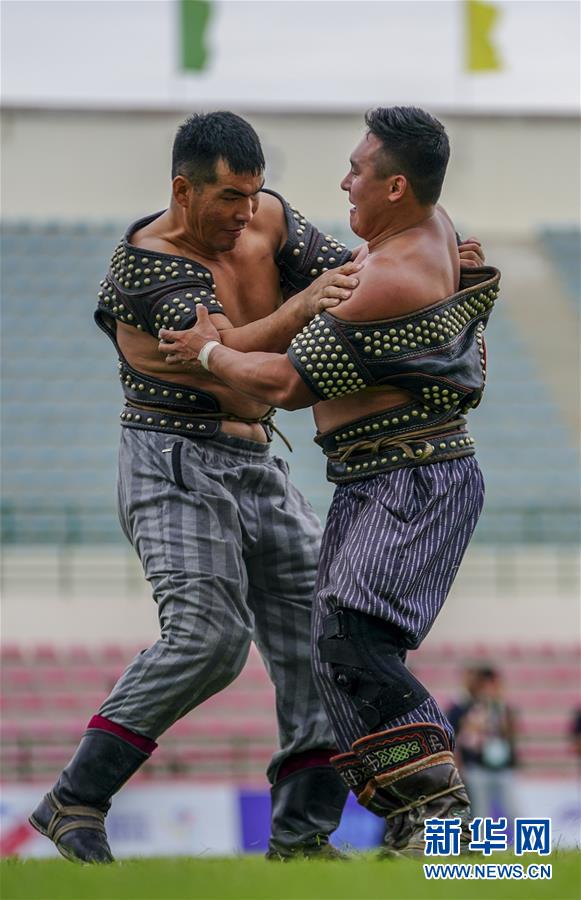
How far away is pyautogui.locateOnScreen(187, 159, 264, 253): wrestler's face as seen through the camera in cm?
469

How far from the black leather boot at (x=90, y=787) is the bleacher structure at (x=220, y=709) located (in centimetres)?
749

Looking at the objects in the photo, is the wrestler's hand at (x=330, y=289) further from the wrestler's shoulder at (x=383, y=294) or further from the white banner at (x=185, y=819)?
the white banner at (x=185, y=819)

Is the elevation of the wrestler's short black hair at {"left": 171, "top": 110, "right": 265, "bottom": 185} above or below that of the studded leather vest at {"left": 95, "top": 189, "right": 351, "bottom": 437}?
above

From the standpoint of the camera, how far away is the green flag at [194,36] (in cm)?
2059

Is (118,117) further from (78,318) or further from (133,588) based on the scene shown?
(133,588)

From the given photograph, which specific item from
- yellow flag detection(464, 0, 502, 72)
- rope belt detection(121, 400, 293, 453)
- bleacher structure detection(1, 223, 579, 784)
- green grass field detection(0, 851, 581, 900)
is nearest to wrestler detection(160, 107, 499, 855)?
rope belt detection(121, 400, 293, 453)

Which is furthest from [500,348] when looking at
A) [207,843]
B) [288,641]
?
[288,641]

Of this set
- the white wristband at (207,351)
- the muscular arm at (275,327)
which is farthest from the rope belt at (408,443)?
the white wristband at (207,351)

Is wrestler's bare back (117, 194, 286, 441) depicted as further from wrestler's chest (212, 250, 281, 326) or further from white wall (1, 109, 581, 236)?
white wall (1, 109, 581, 236)

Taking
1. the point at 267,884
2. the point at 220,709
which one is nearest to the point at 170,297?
the point at 267,884

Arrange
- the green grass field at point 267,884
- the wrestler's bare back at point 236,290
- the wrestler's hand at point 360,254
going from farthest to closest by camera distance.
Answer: the wrestler's bare back at point 236,290 < the wrestler's hand at point 360,254 < the green grass field at point 267,884

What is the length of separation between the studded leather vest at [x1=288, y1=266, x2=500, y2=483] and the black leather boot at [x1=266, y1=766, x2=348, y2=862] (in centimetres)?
98

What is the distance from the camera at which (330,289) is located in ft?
14.7

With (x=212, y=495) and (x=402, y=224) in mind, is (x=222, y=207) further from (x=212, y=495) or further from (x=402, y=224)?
(x=212, y=495)
